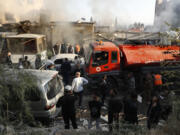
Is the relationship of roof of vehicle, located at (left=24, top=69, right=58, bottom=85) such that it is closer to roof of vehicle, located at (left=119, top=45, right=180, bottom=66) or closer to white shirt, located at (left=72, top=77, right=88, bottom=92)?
white shirt, located at (left=72, top=77, right=88, bottom=92)

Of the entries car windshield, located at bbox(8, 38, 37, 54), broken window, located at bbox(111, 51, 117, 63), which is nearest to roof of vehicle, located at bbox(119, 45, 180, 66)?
broken window, located at bbox(111, 51, 117, 63)

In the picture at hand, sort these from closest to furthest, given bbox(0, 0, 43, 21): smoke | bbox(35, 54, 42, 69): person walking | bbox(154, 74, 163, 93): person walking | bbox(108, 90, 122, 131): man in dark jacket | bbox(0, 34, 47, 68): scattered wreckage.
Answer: bbox(108, 90, 122, 131): man in dark jacket → bbox(154, 74, 163, 93): person walking → bbox(35, 54, 42, 69): person walking → bbox(0, 34, 47, 68): scattered wreckage → bbox(0, 0, 43, 21): smoke

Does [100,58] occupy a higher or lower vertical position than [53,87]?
higher

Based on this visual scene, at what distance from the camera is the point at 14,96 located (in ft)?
12.9

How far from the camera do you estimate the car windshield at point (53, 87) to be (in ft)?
17.5

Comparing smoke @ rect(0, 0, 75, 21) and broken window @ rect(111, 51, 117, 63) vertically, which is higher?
smoke @ rect(0, 0, 75, 21)

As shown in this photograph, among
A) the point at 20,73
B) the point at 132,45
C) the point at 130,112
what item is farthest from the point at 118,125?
the point at 132,45

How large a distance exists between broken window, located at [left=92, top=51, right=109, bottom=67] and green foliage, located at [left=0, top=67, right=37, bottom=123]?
4.10m

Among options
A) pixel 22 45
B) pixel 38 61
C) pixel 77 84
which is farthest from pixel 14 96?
pixel 22 45

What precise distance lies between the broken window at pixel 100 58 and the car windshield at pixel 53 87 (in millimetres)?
2099

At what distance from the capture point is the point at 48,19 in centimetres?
1423

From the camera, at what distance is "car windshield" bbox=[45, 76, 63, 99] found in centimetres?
534

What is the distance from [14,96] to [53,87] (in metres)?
1.81

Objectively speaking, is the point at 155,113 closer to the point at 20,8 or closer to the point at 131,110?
the point at 131,110
